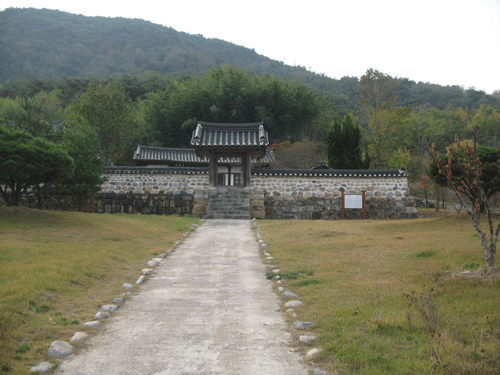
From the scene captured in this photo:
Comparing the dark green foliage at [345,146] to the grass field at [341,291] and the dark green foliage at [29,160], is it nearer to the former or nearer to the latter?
the grass field at [341,291]

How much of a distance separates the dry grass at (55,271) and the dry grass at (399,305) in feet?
8.83

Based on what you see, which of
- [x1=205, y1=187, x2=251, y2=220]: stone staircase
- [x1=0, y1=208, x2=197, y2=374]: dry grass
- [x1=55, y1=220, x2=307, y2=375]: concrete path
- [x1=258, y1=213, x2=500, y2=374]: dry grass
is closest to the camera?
[x1=258, y1=213, x2=500, y2=374]: dry grass

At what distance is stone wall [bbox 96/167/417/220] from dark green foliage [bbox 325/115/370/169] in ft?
15.2

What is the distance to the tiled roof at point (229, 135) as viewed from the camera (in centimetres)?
1922

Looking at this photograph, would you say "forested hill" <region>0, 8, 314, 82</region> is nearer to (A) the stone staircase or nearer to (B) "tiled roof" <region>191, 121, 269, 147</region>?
(B) "tiled roof" <region>191, 121, 269, 147</region>

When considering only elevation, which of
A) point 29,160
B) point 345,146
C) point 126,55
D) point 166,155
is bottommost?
point 29,160

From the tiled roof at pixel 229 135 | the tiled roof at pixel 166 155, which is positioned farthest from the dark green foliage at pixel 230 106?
the tiled roof at pixel 229 135

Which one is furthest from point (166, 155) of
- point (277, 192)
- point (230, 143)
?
point (277, 192)

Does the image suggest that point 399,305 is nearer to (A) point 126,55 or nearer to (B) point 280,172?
(B) point 280,172

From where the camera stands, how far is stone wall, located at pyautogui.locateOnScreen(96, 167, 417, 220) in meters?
20.0

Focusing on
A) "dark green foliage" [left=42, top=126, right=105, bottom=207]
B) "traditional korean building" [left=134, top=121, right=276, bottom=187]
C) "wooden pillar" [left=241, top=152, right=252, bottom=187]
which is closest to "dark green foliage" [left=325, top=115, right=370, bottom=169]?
"traditional korean building" [left=134, top=121, right=276, bottom=187]

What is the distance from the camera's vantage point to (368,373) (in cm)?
333

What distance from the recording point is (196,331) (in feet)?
14.5

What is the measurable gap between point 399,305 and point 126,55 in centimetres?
10564
